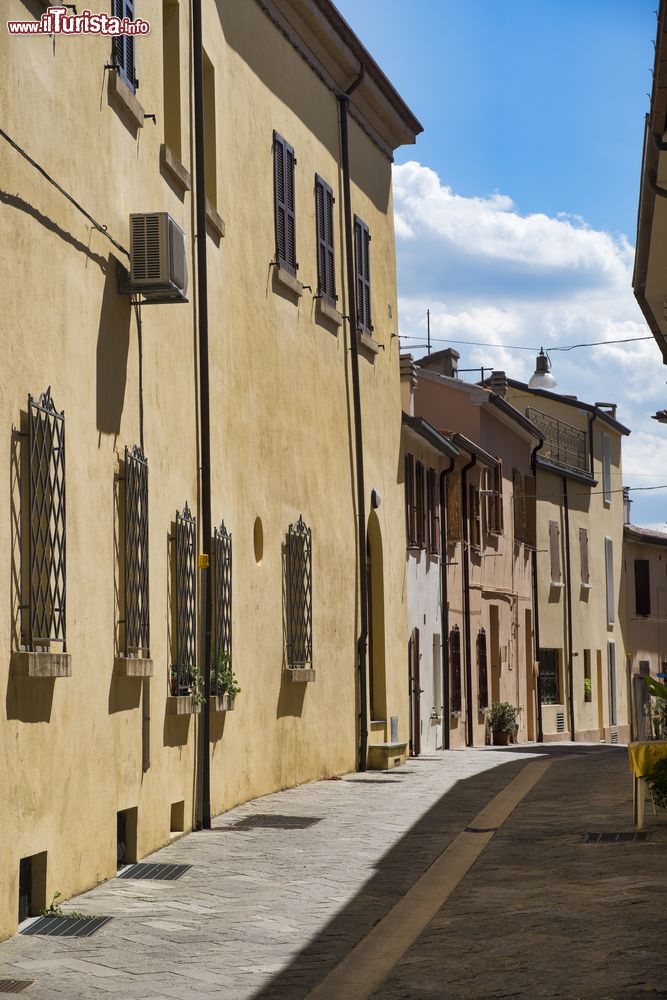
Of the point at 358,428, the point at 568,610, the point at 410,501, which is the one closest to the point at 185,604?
the point at 358,428

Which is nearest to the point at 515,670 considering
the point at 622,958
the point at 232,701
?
the point at 232,701

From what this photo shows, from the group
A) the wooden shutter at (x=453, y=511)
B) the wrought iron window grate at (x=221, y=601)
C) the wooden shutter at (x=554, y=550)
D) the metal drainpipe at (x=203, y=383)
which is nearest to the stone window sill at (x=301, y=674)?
the wrought iron window grate at (x=221, y=601)

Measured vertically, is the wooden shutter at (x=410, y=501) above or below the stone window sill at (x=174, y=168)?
below

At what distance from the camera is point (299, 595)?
16078mm

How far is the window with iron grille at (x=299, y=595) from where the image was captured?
15758 mm

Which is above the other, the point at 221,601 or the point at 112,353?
the point at 112,353

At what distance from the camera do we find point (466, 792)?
50.2ft

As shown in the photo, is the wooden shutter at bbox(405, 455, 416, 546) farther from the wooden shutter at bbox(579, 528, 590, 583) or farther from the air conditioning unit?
the wooden shutter at bbox(579, 528, 590, 583)

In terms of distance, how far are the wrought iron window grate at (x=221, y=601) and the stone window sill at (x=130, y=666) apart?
2551mm

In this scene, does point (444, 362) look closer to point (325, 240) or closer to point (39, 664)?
point (325, 240)

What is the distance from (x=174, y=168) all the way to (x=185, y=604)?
3.45 meters

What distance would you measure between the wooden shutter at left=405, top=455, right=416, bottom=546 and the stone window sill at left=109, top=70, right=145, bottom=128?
13770 mm

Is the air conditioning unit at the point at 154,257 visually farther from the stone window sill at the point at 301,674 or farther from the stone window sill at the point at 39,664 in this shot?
the stone window sill at the point at 301,674

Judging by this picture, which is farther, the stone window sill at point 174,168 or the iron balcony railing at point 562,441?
the iron balcony railing at point 562,441
